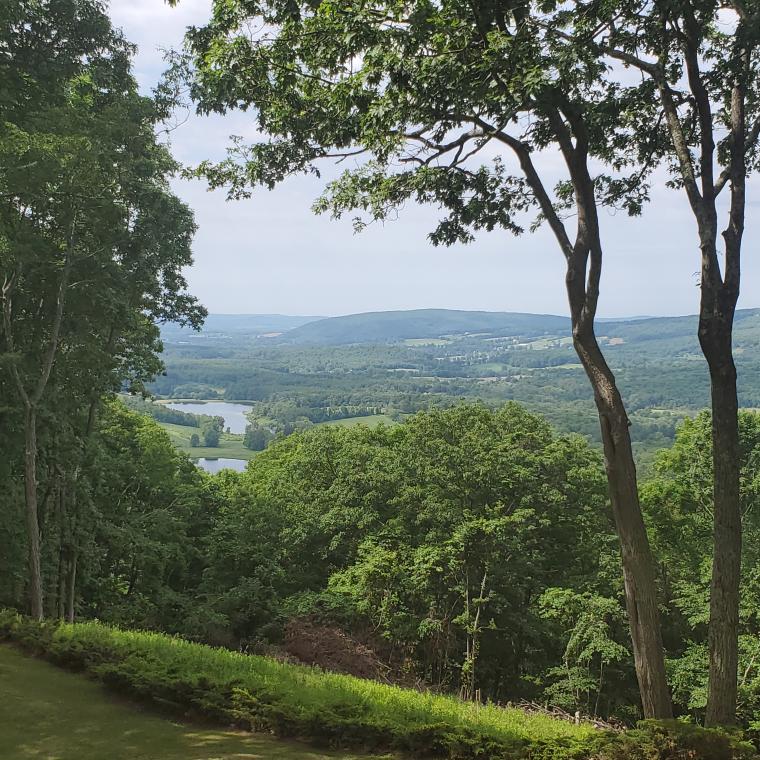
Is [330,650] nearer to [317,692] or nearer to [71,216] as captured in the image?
[317,692]

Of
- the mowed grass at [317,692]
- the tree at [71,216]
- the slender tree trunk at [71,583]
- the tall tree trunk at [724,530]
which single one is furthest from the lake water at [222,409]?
the tall tree trunk at [724,530]

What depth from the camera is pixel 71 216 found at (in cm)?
1105

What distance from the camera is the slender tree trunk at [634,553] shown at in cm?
593

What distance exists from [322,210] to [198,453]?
7440 cm

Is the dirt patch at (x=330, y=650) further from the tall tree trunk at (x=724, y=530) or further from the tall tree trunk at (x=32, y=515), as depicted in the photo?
the tall tree trunk at (x=724, y=530)

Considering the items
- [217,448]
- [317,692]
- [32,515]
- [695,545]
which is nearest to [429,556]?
[695,545]

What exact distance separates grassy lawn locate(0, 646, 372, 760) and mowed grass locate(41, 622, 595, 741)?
0.50m

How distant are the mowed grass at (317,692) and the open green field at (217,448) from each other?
65.8 meters

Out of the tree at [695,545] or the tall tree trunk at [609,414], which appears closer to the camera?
the tall tree trunk at [609,414]

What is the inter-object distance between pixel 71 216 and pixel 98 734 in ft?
28.0

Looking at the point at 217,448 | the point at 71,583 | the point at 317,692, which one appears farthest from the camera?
the point at 217,448

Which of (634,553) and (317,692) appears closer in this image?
(634,553)

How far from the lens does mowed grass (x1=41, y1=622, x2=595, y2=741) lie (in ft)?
19.0

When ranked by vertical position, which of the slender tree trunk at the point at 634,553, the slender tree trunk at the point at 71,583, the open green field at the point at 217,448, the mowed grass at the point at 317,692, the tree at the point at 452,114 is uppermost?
the tree at the point at 452,114
